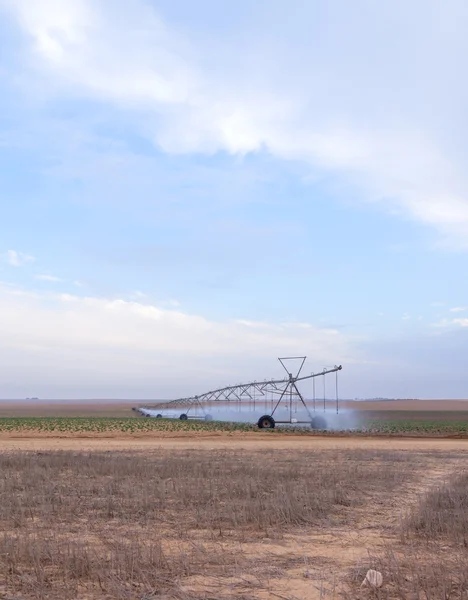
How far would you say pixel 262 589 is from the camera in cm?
852

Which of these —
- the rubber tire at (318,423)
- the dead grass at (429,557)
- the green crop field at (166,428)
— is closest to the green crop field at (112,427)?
the green crop field at (166,428)

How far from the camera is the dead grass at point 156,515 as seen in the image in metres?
8.85

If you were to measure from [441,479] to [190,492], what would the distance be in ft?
27.3

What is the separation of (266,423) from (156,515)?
43210 mm

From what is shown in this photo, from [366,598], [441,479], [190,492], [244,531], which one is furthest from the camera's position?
[441,479]

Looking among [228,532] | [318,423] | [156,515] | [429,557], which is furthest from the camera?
[318,423]

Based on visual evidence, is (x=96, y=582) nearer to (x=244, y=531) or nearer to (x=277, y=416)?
(x=244, y=531)

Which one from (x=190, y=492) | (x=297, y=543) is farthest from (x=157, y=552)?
(x=190, y=492)

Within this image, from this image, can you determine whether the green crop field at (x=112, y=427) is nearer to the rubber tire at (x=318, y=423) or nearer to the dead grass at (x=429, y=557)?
the rubber tire at (x=318, y=423)

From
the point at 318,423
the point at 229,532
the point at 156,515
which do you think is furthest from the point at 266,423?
the point at 229,532

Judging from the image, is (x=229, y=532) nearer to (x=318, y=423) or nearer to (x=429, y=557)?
(x=429, y=557)

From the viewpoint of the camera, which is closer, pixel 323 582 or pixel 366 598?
pixel 366 598

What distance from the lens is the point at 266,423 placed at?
56.0 metres

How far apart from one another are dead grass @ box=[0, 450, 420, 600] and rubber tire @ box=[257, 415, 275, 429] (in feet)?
102
